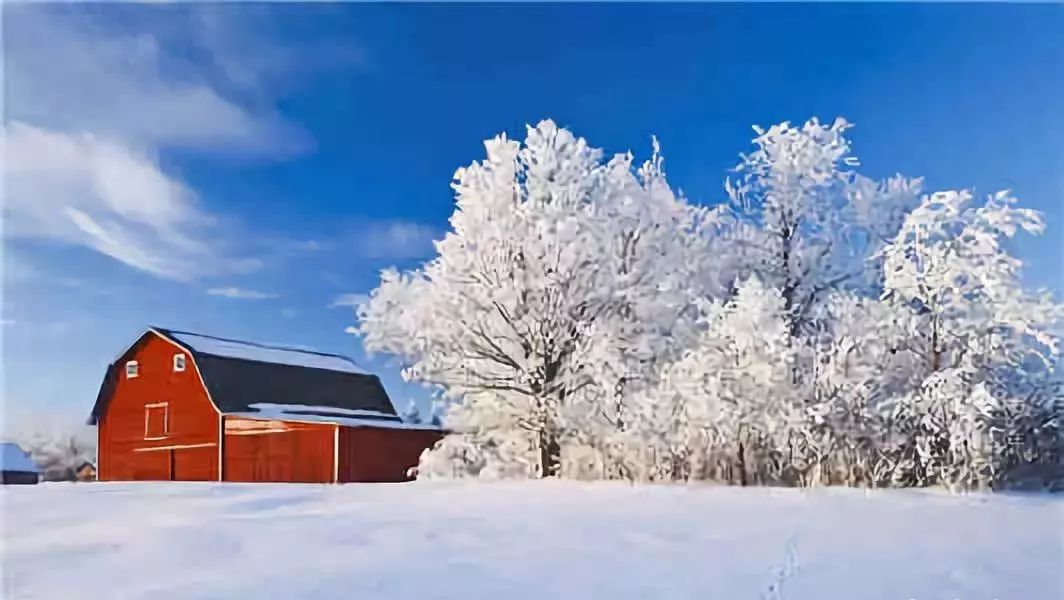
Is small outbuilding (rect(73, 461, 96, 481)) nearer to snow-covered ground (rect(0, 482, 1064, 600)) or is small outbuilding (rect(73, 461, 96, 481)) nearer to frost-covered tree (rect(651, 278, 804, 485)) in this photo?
snow-covered ground (rect(0, 482, 1064, 600))

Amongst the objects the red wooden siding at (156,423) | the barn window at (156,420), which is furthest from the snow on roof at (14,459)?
the barn window at (156,420)

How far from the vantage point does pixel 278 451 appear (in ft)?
31.0

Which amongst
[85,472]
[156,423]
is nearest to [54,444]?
[85,472]

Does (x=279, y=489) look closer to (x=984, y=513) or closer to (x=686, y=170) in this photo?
(x=984, y=513)

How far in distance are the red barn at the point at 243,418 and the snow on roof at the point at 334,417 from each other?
0.5 inches

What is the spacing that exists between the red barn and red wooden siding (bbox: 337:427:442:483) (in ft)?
0.04

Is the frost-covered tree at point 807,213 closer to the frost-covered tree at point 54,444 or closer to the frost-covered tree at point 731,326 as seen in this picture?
the frost-covered tree at point 731,326

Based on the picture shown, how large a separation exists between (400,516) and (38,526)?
1.40 m

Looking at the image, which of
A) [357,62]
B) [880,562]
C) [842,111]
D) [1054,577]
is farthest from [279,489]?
[842,111]

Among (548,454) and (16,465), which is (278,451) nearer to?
(16,465)

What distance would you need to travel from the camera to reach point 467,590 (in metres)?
2.30

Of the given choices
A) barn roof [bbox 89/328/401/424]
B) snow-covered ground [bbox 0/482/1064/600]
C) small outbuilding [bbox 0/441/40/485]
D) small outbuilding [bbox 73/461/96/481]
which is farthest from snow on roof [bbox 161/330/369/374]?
snow-covered ground [bbox 0/482/1064/600]

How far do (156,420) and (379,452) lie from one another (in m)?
2.63

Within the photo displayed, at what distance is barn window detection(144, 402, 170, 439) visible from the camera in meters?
9.99
